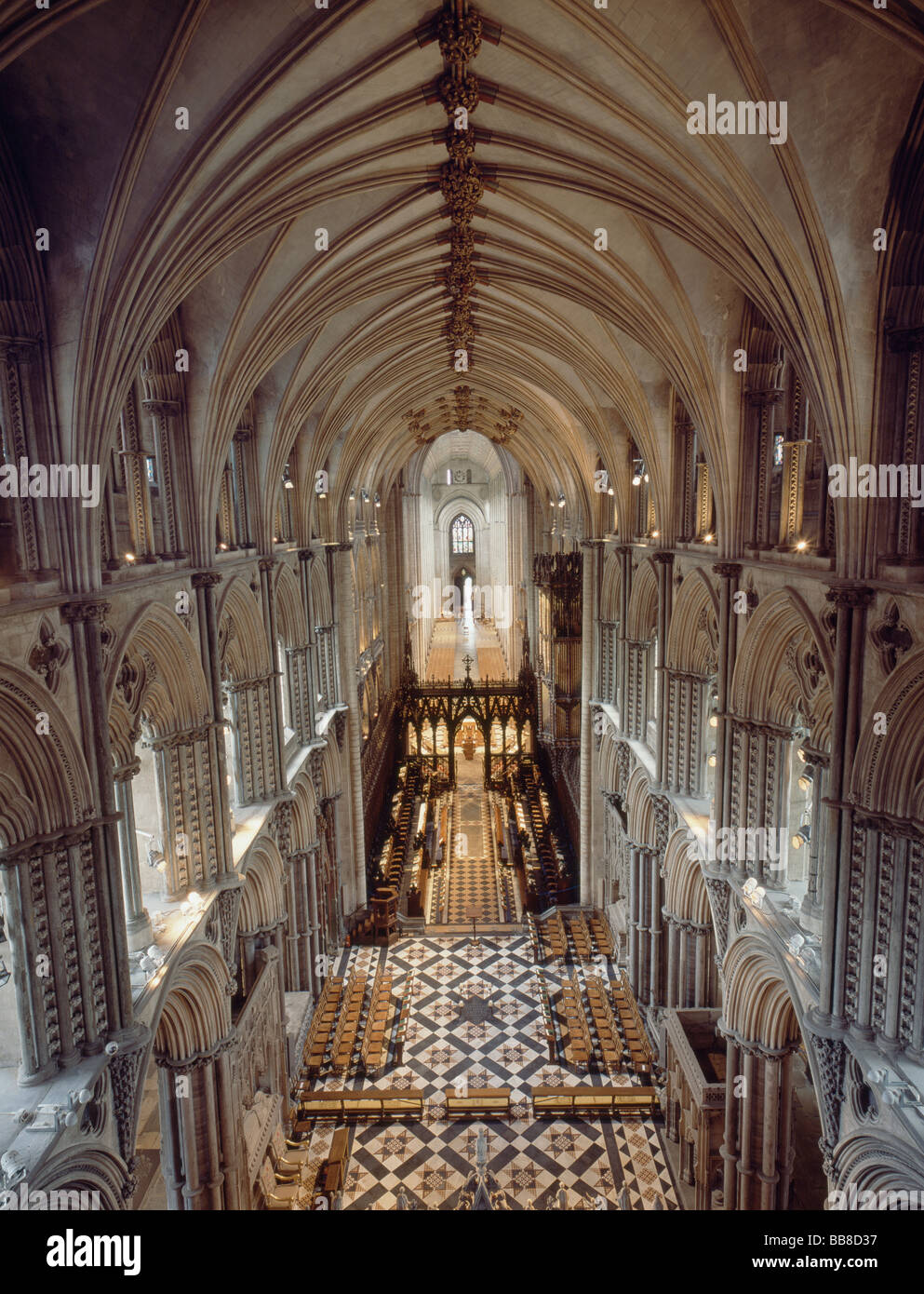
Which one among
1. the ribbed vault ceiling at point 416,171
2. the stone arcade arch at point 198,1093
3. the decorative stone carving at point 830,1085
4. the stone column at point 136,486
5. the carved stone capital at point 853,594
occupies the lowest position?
the stone arcade arch at point 198,1093

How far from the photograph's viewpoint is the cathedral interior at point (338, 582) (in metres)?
7.62

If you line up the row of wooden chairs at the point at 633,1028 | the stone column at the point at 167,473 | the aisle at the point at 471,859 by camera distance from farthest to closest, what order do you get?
the aisle at the point at 471,859 → the row of wooden chairs at the point at 633,1028 → the stone column at the point at 167,473

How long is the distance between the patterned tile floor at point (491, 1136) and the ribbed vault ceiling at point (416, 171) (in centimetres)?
1079

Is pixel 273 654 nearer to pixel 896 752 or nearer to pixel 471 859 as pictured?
pixel 896 752

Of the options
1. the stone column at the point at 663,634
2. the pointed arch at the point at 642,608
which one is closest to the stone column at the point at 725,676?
the stone column at the point at 663,634

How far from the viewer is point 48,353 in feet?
25.7

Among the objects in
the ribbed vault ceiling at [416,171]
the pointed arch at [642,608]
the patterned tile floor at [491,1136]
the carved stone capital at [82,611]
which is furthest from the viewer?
the pointed arch at [642,608]

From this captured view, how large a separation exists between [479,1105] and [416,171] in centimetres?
1554

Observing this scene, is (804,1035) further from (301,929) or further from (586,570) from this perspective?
(586,570)

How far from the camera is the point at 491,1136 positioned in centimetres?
1480

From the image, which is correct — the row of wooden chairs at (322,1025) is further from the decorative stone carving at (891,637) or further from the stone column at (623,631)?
the decorative stone carving at (891,637)

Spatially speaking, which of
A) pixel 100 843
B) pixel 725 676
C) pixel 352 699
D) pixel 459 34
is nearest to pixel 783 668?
pixel 725 676

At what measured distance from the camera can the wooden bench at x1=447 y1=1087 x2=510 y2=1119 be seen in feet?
49.6

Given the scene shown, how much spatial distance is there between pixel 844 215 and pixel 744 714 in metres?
6.42
